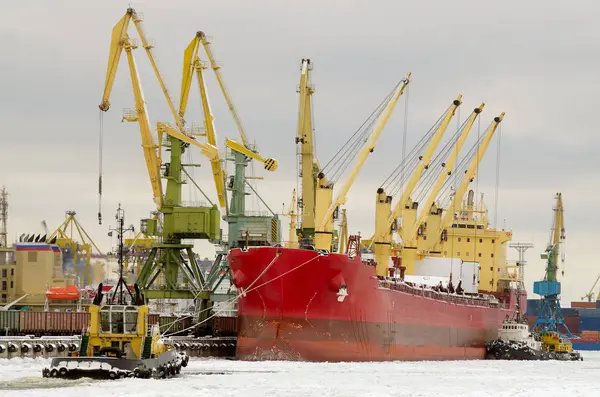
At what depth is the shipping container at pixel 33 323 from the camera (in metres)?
65.1

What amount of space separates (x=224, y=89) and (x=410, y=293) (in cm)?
1918

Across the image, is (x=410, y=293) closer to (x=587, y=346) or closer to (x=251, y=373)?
(x=251, y=373)

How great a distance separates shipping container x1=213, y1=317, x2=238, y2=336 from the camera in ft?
236

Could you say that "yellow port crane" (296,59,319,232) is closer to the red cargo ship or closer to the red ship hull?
the red cargo ship

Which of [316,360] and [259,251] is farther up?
[259,251]

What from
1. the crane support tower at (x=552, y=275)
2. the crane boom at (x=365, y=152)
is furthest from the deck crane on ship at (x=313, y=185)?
the crane support tower at (x=552, y=275)

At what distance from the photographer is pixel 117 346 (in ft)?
151

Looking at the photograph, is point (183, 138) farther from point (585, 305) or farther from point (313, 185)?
point (585, 305)

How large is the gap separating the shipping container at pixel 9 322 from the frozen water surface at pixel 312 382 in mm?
9038

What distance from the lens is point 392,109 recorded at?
81312mm

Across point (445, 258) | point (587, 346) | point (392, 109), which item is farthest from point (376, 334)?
point (587, 346)

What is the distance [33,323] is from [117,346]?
20497 mm

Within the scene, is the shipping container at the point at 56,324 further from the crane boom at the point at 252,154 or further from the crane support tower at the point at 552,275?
the crane support tower at the point at 552,275

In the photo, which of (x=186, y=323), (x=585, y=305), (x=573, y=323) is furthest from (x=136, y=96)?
(x=585, y=305)
